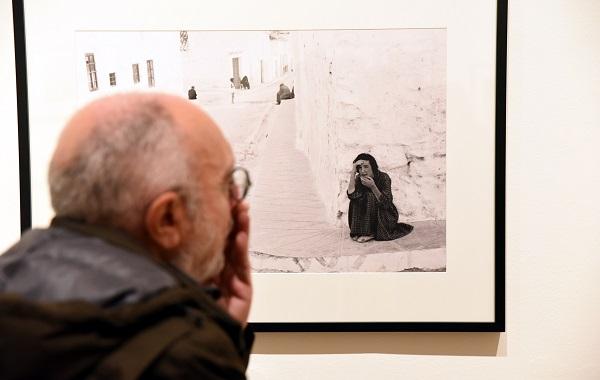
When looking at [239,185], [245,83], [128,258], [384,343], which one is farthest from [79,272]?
[384,343]

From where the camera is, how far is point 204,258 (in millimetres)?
730

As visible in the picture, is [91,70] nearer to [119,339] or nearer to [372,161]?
[372,161]

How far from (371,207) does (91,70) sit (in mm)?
680

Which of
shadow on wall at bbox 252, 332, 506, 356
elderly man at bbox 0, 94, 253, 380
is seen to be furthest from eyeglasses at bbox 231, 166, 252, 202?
shadow on wall at bbox 252, 332, 506, 356

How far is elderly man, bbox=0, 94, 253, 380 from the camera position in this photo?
491 mm

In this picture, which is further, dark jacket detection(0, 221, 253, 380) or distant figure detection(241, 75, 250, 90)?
distant figure detection(241, 75, 250, 90)

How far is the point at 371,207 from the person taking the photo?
47.0 inches

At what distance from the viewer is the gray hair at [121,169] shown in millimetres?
620

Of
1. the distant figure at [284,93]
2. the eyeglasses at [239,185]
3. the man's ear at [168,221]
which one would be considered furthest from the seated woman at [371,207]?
the man's ear at [168,221]

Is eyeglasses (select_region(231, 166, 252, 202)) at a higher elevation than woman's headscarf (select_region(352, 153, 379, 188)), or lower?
lower

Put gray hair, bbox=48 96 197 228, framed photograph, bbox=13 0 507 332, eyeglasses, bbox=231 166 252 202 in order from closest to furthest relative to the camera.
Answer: gray hair, bbox=48 96 197 228
eyeglasses, bbox=231 166 252 202
framed photograph, bbox=13 0 507 332

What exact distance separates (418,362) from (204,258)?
0.70 meters

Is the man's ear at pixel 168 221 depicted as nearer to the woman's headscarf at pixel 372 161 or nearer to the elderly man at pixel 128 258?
the elderly man at pixel 128 258

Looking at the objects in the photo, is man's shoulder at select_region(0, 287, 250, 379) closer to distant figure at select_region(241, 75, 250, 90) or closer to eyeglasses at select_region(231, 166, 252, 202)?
eyeglasses at select_region(231, 166, 252, 202)
